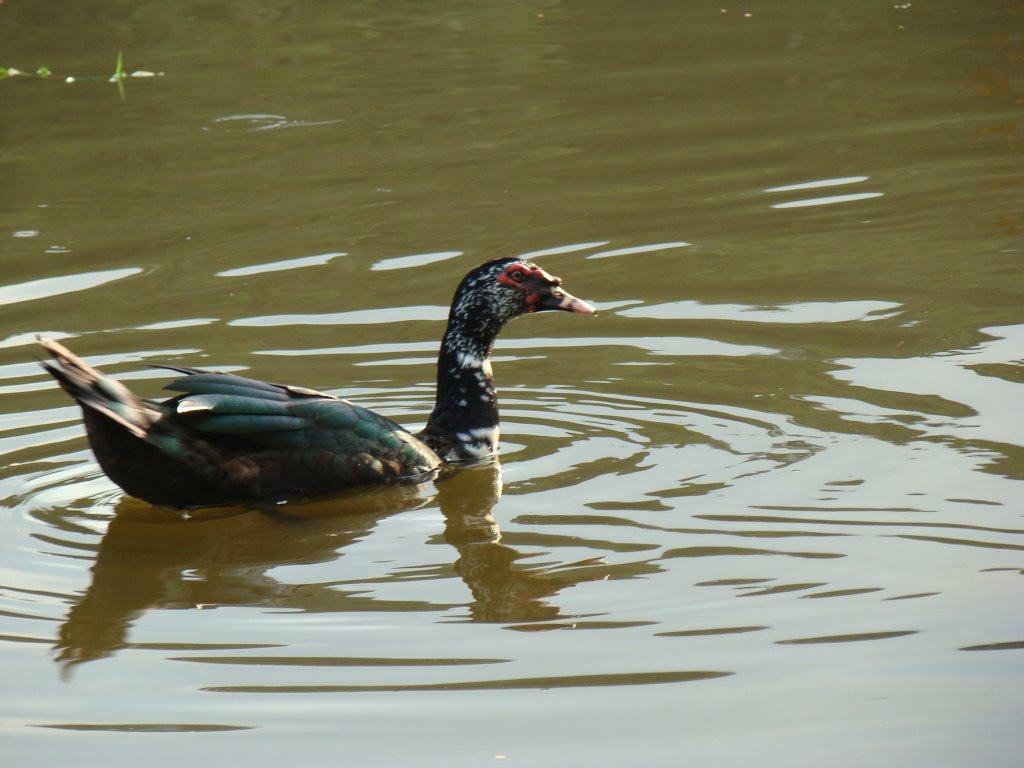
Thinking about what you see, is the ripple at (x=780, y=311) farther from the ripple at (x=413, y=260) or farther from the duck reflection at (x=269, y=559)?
the duck reflection at (x=269, y=559)

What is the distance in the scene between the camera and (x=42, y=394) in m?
9.37

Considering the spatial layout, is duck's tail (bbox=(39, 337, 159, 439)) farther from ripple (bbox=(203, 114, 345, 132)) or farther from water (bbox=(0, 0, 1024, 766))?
ripple (bbox=(203, 114, 345, 132))

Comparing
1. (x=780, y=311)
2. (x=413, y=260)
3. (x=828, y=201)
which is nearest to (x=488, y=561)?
(x=780, y=311)

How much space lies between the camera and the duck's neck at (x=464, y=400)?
326 inches

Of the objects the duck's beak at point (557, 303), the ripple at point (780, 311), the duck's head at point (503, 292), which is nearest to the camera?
the duck's head at point (503, 292)

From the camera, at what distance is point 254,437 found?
751 centimetres

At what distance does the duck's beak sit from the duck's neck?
291 mm

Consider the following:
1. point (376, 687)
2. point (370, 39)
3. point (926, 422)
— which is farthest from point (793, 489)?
point (370, 39)

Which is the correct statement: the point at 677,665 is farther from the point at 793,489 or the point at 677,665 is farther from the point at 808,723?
the point at 793,489

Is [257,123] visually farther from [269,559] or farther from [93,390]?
[269,559]

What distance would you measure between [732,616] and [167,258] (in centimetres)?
716

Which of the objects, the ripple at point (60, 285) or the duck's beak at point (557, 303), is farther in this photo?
the ripple at point (60, 285)

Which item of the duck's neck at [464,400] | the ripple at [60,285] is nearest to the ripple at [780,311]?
the duck's neck at [464,400]

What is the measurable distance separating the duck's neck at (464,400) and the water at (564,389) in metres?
0.21
